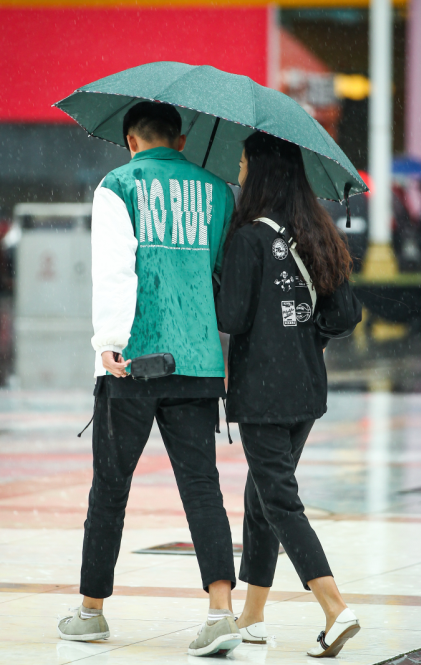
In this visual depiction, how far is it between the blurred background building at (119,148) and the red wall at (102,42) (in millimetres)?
25

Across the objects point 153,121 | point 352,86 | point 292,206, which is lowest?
point 292,206

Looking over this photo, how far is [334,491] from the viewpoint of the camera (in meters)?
7.41

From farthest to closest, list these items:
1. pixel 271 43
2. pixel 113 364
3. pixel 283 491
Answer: pixel 271 43
pixel 283 491
pixel 113 364

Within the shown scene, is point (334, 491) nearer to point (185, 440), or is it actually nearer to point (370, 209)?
point (185, 440)

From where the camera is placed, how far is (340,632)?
385cm

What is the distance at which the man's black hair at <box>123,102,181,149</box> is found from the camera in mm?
4152

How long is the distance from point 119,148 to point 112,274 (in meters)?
25.4

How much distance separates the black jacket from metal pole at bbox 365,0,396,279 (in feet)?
60.3

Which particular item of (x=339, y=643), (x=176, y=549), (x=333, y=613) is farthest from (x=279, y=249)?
(x=176, y=549)

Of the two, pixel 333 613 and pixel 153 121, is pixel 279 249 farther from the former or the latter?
pixel 333 613

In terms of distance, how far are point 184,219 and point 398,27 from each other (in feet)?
105

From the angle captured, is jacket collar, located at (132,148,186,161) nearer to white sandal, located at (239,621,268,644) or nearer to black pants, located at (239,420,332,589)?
black pants, located at (239,420,332,589)

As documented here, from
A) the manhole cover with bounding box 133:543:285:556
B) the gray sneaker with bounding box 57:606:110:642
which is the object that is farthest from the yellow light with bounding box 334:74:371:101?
the gray sneaker with bounding box 57:606:110:642

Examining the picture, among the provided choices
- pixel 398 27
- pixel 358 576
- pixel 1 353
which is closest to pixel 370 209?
pixel 1 353
